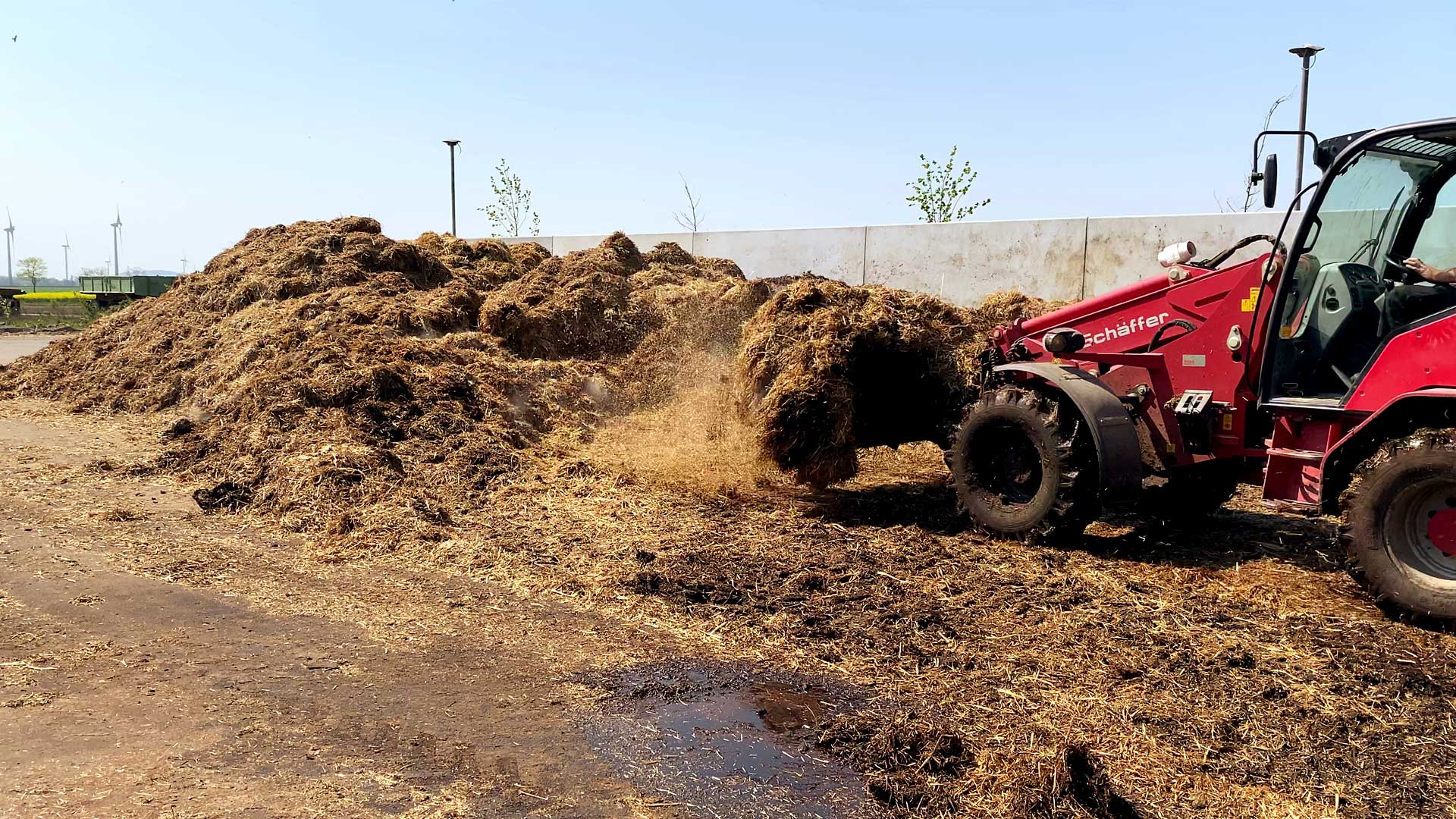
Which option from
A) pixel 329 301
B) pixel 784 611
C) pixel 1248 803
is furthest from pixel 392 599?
pixel 329 301

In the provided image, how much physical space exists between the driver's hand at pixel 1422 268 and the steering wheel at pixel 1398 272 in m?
0.06

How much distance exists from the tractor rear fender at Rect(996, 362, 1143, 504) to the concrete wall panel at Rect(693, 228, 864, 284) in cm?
1212

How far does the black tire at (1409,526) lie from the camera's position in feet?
16.8

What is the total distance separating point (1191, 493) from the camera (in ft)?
24.7

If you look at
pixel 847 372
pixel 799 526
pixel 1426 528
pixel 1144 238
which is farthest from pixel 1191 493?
pixel 1144 238

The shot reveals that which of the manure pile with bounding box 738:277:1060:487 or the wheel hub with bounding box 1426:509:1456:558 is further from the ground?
the manure pile with bounding box 738:277:1060:487

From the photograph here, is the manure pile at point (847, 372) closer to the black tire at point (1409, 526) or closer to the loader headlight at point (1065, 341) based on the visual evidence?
the loader headlight at point (1065, 341)

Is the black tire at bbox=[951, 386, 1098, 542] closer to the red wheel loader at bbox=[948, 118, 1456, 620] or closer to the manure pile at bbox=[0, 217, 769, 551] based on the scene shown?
the red wheel loader at bbox=[948, 118, 1456, 620]

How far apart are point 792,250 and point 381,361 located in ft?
36.5

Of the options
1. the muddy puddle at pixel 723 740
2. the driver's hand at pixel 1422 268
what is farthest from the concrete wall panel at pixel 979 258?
the muddy puddle at pixel 723 740

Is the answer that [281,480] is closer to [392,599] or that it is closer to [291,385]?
[291,385]

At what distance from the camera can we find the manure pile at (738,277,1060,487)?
7738 millimetres

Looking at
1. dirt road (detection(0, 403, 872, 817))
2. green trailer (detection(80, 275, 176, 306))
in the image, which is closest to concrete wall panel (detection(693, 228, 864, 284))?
dirt road (detection(0, 403, 872, 817))

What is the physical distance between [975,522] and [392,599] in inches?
153
